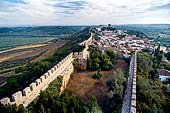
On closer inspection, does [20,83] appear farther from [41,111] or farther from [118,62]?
[118,62]

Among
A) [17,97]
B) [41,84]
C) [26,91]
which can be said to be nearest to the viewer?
[17,97]

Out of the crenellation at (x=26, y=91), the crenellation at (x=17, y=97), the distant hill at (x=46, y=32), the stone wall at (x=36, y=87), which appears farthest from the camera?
the distant hill at (x=46, y=32)

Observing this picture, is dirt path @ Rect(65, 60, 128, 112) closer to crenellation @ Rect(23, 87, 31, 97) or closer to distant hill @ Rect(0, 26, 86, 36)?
crenellation @ Rect(23, 87, 31, 97)

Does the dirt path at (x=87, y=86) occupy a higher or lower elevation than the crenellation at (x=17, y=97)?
lower

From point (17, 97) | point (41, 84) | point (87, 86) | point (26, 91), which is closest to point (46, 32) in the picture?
point (87, 86)

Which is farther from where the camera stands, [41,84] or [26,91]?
[41,84]

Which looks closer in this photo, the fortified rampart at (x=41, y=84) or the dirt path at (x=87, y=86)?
the fortified rampart at (x=41, y=84)

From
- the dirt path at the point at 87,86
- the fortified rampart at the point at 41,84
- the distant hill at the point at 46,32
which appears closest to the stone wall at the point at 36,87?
the fortified rampart at the point at 41,84

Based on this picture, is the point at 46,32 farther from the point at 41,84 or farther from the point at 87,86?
the point at 41,84

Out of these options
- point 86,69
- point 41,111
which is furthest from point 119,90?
point 86,69

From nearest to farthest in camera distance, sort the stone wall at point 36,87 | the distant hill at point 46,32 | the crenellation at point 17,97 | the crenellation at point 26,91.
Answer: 1. the crenellation at point 17,97
2. the stone wall at point 36,87
3. the crenellation at point 26,91
4. the distant hill at point 46,32

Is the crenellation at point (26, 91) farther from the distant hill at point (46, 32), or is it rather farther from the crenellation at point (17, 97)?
the distant hill at point (46, 32)
